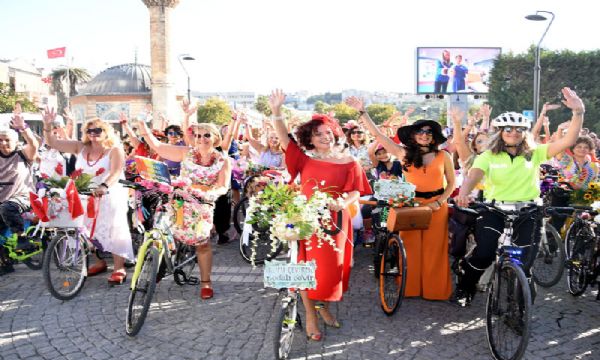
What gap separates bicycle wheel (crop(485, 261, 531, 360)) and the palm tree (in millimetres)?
72810

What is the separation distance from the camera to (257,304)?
5.28 m

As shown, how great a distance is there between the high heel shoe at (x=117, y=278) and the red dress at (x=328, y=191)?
2.57 meters

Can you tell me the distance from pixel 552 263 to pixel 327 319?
116 inches

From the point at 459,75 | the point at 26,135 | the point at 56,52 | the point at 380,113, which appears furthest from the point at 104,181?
the point at 380,113

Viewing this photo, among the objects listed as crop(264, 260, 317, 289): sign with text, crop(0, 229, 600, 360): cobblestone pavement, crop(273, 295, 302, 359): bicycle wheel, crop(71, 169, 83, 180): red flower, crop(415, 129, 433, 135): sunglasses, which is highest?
crop(415, 129, 433, 135): sunglasses

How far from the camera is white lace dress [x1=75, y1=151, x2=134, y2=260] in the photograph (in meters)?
5.89

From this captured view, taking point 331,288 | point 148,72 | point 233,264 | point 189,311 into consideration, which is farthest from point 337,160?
point 148,72

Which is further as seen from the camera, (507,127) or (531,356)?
(507,127)

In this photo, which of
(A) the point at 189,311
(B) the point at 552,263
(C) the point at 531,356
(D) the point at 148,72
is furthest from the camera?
(D) the point at 148,72

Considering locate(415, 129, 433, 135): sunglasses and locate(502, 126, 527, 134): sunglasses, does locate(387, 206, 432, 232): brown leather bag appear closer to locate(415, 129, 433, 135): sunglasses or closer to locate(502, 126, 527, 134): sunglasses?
locate(415, 129, 433, 135): sunglasses

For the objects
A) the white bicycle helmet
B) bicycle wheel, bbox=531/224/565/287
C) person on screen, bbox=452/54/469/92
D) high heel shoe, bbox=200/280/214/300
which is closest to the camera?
the white bicycle helmet

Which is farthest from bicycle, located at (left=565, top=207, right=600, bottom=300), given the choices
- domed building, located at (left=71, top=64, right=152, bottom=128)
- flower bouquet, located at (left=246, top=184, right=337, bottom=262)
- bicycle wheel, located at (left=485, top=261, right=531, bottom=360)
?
domed building, located at (left=71, top=64, right=152, bottom=128)

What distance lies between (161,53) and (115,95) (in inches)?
475

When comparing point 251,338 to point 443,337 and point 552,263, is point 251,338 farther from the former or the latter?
point 552,263
